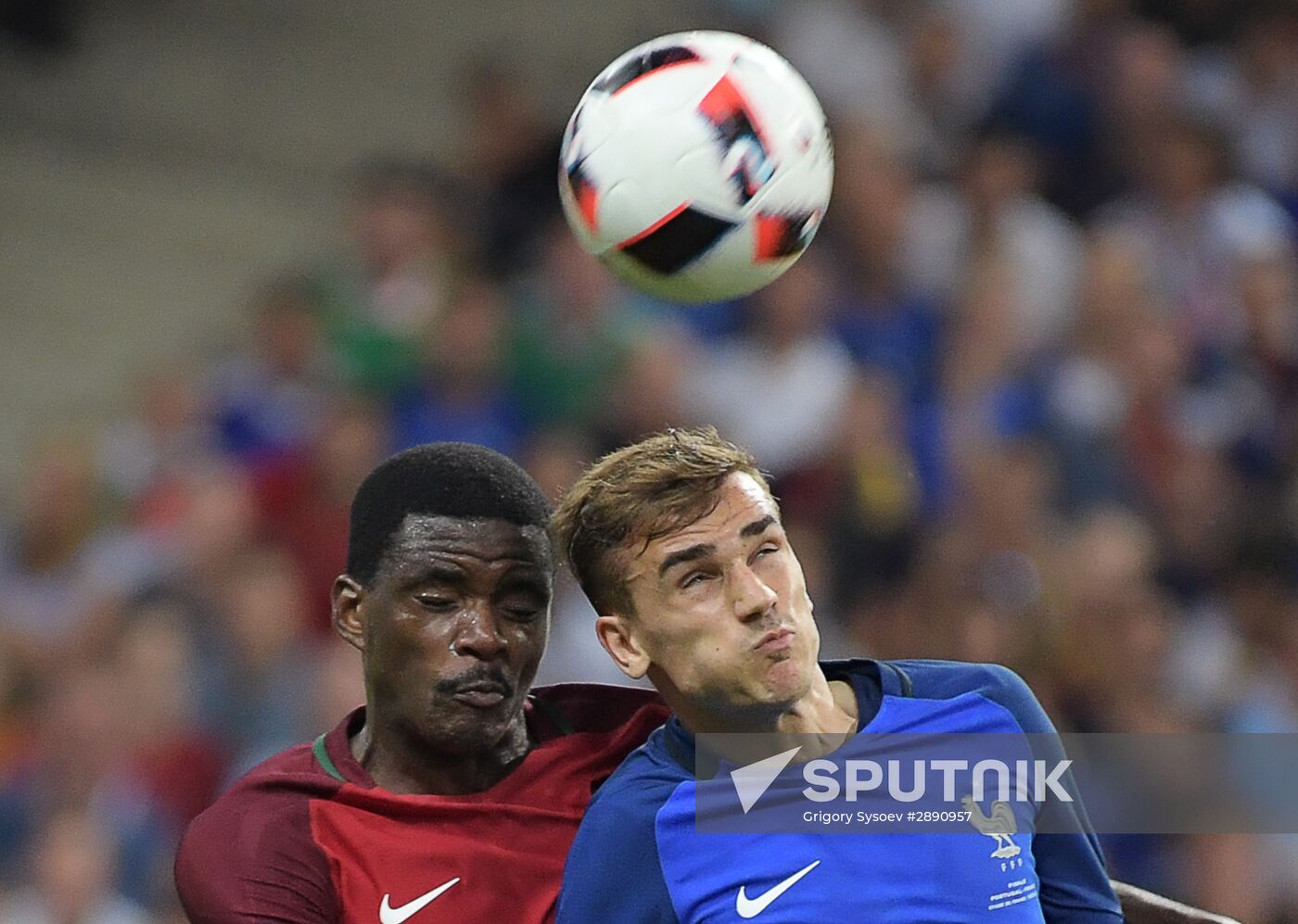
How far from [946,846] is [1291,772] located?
319cm

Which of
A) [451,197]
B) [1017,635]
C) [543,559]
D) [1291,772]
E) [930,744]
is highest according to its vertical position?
Answer: [451,197]

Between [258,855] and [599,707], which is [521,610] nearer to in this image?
[599,707]

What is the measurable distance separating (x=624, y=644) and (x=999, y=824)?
2.10 ft

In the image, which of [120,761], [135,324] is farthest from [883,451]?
[135,324]

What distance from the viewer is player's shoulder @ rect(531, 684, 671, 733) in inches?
134

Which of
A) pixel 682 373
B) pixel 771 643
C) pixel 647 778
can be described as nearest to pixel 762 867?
pixel 647 778

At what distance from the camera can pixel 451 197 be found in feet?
23.5

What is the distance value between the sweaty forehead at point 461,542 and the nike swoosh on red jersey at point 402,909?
528 millimetres

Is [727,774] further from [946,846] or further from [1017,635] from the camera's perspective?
[1017,635]

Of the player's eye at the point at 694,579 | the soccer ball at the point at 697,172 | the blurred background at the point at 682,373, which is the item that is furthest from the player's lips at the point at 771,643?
the blurred background at the point at 682,373

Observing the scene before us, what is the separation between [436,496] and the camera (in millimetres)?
3182

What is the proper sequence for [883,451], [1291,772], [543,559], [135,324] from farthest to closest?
[135,324] → [883,451] → [1291,772] → [543,559]

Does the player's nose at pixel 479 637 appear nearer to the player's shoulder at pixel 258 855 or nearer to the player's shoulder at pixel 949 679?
the player's shoulder at pixel 258 855

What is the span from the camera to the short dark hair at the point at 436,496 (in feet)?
10.4
